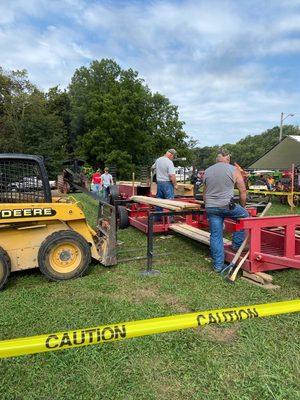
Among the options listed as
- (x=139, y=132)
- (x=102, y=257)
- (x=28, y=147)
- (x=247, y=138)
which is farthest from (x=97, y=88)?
(x=247, y=138)

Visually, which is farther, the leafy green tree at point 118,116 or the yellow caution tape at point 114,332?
the leafy green tree at point 118,116

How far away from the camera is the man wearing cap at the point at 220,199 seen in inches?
213

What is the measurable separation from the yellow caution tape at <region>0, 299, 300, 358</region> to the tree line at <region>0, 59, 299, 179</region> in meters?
30.6

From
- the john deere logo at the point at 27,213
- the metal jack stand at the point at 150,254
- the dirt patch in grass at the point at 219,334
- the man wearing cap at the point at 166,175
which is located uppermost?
Answer: the man wearing cap at the point at 166,175

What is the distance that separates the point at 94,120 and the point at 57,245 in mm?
40441

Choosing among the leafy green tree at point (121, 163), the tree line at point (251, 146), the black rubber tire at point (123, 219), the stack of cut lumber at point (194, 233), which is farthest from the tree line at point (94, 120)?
the tree line at point (251, 146)

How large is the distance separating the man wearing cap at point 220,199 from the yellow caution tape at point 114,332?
10.0 ft

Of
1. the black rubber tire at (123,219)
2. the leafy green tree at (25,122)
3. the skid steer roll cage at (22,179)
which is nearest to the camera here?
the skid steer roll cage at (22,179)

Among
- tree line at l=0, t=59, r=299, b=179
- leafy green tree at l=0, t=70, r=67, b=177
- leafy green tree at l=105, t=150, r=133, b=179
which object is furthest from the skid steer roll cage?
leafy green tree at l=105, t=150, r=133, b=179

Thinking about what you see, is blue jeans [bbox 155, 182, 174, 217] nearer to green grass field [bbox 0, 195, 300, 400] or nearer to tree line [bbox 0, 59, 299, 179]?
green grass field [bbox 0, 195, 300, 400]

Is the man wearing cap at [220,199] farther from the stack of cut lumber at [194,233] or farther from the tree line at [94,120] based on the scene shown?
the tree line at [94,120]

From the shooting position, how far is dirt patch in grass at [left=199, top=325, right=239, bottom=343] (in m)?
3.48

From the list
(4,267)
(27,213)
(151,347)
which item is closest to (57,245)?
(27,213)

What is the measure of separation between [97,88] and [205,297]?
Result: 162ft
